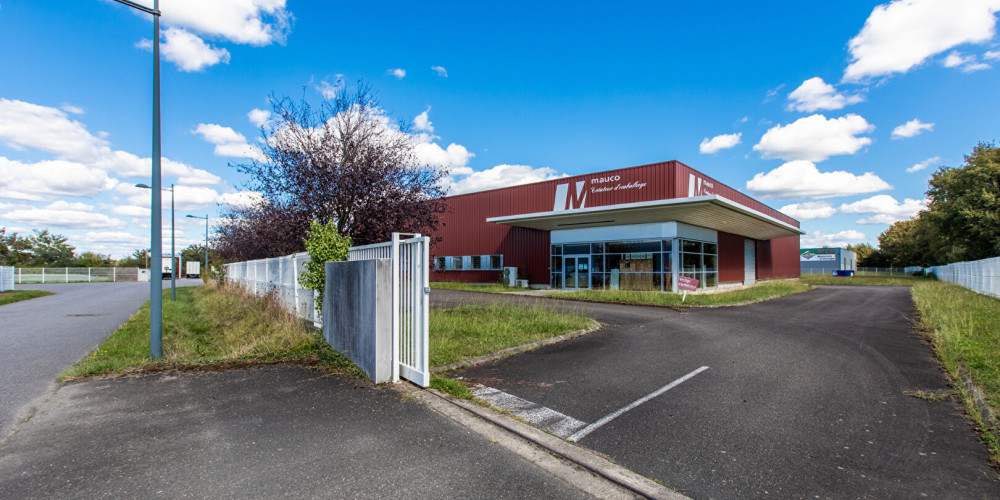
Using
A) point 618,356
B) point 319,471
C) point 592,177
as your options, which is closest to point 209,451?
point 319,471

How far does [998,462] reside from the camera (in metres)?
3.62

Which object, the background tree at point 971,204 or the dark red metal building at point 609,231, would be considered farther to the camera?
the background tree at point 971,204

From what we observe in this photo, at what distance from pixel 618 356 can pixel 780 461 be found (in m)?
4.08

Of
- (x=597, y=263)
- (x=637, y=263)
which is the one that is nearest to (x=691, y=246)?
(x=637, y=263)

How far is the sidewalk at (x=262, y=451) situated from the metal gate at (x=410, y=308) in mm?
472

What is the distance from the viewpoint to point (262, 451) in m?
3.89

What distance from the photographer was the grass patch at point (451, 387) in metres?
5.45

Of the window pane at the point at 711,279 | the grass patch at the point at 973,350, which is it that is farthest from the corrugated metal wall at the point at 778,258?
the grass patch at the point at 973,350

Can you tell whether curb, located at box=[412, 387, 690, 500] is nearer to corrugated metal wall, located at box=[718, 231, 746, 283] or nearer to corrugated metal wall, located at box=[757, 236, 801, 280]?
corrugated metal wall, located at box=[718, 231, 746, 283]

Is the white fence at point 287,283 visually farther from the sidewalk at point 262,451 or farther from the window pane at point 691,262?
the window pane at point 691,262

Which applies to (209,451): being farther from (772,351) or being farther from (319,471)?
(772,351)

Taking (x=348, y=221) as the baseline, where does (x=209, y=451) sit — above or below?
below

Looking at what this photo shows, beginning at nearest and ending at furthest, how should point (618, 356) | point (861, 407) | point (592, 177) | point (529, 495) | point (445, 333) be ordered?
point (529, 495) < point (861, 407) < point (618, 356) < point (445, 333) < point (592, 177)

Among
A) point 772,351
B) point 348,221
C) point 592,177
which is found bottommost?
point 772,351
